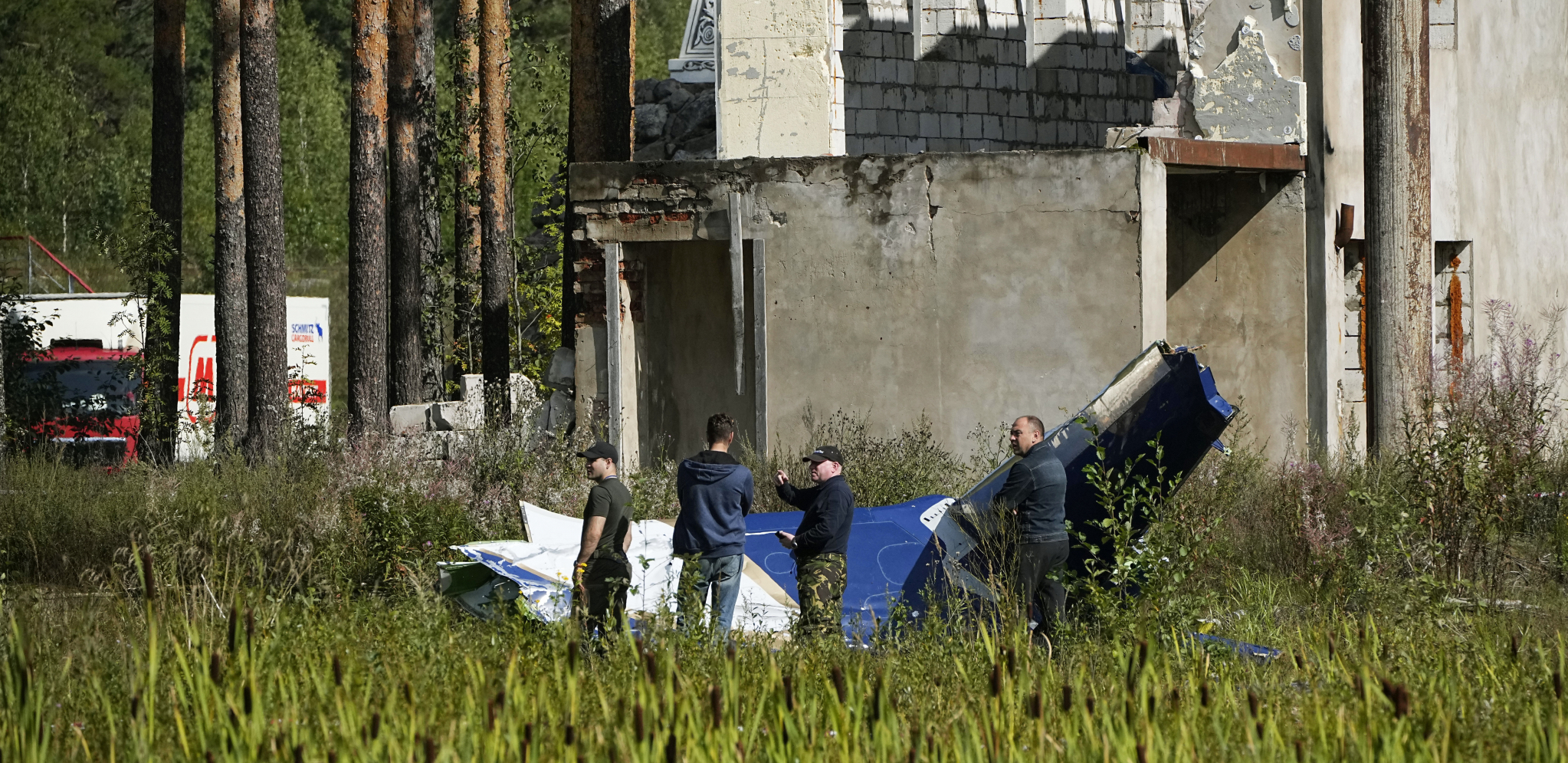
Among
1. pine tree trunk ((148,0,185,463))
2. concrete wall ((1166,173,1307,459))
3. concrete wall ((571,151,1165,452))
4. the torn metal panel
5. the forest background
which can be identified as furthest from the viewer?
the forest background

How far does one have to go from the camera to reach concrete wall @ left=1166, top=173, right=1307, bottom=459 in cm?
1302

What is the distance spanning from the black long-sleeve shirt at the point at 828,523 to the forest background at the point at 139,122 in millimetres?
31587

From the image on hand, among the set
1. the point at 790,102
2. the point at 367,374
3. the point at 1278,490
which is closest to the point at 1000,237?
the point at 790,102

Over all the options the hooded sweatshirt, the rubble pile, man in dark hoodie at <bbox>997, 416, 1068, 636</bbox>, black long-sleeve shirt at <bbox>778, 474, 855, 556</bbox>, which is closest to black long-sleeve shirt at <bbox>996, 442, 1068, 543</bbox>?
man in dark hoodie at <bbox>997, 416, 1068, 636</bbox>

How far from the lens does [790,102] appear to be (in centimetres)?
1278

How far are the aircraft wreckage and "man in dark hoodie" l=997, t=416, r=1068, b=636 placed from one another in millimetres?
248

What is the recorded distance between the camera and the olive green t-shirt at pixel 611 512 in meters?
7.36

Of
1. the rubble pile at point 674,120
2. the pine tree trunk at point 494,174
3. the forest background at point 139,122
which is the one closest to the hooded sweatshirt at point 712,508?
the pine tree trunk at point 494,174

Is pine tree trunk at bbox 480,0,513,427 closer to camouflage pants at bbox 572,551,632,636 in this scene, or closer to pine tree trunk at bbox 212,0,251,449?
pine tree trunk at bbox 212,0,251,449

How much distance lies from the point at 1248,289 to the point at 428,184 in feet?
36.3

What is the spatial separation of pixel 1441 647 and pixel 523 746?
340cm

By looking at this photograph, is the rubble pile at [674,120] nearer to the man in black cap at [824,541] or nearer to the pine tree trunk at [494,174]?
the pine tree trunk at [494,174]

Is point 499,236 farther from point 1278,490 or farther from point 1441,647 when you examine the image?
point 1441,647

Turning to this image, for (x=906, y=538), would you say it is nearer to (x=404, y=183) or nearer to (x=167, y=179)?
(x=404, y=183)
